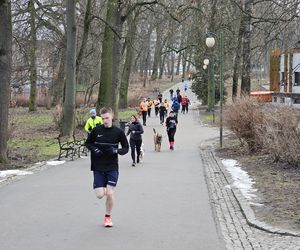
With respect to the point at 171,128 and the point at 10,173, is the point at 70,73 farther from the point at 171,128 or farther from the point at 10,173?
the point at 10,173

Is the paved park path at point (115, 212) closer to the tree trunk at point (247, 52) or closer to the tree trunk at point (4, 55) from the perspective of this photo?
the tree trunk at point (4, 55)

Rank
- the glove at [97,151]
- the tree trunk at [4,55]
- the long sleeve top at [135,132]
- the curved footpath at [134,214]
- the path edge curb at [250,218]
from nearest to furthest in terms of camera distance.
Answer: the curved footpath at [134,214] → the path edge curb at [250,218] → the glove at [97,151] → the tree trunk at [4,55] → the long sleeve top at [135,132]

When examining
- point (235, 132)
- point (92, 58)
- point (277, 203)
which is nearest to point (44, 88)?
point (92, 58)

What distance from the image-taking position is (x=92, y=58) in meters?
40.8

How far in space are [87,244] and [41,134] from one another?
2208 centimetres

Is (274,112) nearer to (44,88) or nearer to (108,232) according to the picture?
(108,232)

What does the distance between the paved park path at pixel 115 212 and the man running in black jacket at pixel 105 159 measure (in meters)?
0.49

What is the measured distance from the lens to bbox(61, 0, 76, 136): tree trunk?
81.8 ft

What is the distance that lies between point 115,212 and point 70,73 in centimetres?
1633

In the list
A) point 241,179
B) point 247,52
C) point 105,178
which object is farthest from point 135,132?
point 247,52

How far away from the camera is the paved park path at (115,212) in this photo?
24.9ft

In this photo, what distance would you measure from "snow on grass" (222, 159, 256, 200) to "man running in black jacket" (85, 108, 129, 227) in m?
3.40

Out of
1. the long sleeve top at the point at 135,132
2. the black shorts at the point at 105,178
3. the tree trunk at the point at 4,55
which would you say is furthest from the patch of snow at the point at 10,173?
the black shorts at the point at 105,178

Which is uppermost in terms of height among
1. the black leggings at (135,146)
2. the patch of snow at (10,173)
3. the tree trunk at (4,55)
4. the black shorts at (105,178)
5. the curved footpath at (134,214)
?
the tree trunk at (4,55)
